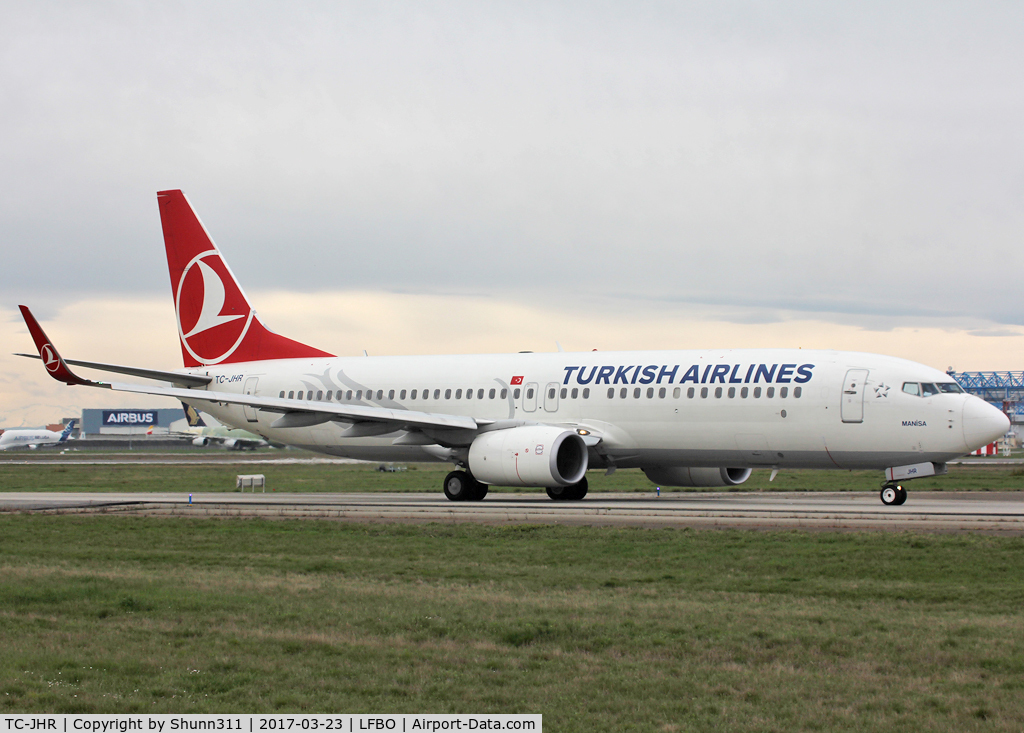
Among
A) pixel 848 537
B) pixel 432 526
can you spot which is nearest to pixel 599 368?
pixel 432 526

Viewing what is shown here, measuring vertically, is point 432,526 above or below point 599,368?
below

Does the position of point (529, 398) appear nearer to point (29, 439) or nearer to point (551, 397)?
point (551, 397)

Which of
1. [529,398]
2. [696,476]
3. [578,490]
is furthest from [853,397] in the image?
[529,398]

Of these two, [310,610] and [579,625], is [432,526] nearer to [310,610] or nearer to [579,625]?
[310,610]

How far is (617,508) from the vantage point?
2581cm

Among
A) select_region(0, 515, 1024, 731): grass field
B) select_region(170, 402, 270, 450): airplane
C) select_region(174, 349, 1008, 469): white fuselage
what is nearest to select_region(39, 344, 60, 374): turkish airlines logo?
select_region(174, 349, 1008, 469): white fuselage

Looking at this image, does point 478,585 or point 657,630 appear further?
point 478,585

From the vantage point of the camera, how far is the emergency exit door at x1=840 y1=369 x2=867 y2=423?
26.9 meters

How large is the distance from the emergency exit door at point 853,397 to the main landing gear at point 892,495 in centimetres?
185

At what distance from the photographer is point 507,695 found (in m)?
8.05

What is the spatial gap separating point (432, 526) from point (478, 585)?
7577 mm

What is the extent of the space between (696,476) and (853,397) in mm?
6980

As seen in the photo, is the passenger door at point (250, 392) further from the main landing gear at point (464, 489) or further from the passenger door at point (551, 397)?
the passenger door at point (551, 397)

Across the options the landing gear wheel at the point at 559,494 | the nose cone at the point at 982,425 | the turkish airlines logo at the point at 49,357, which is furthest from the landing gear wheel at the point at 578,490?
the turkish airlines logo at the point at 49,357
